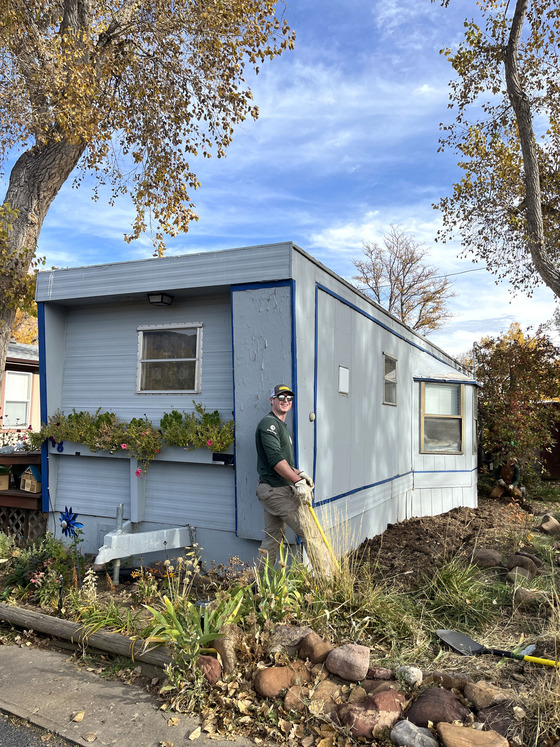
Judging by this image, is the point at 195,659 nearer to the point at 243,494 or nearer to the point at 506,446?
the point at 243,494

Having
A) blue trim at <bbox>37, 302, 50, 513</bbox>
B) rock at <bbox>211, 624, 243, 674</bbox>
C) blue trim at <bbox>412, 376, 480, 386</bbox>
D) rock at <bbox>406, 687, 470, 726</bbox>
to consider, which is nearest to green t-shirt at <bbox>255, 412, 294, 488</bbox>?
rock at <bbox>211, 624, 243, 674</bbox>

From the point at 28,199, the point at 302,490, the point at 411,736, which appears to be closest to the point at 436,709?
the point at 411,736

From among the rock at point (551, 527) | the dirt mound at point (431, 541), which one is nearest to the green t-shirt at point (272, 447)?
the dirt mound at point (431, 541)

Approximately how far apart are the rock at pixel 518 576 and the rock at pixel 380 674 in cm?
191

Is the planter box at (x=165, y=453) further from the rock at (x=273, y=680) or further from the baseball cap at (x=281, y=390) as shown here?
the rock at (x=273, y=680)

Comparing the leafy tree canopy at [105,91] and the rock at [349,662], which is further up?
the leafy tree canopy at [105,91]

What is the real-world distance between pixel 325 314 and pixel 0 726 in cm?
425

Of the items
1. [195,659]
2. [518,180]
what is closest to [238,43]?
[518,180]

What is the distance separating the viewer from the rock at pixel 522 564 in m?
5.22

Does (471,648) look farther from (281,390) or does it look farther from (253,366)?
(253,366)

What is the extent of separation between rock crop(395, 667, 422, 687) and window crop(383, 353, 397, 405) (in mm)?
4926

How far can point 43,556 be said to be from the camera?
5.39 m

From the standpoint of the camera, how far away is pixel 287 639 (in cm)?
369

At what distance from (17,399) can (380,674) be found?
14.0 meters
